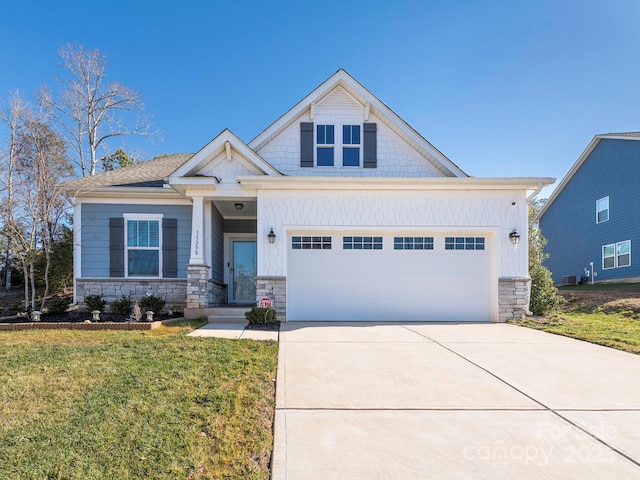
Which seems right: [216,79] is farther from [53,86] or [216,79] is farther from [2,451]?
[2,451]

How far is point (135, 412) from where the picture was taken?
3088 mm

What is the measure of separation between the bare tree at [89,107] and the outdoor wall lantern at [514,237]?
19640mm

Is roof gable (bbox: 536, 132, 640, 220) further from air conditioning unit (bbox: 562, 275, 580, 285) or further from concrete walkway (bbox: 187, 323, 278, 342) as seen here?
concrete walkway (bbox: 187, 323, 278, 342)

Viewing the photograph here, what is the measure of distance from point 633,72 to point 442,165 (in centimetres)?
749

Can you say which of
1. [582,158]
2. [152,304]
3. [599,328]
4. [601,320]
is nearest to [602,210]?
[582,158]

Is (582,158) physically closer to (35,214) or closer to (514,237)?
(514,237)

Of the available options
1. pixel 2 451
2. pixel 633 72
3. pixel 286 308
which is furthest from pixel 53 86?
pixel 633 72

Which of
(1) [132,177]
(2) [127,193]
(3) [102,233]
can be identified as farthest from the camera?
(1) [132,177]

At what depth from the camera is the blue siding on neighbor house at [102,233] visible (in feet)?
31.3

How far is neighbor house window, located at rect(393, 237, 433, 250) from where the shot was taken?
8875 millimetres

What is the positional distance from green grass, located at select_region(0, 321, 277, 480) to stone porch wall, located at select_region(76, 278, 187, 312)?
13.7 feet

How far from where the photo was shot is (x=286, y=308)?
8477mm

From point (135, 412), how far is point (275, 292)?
5.35 m

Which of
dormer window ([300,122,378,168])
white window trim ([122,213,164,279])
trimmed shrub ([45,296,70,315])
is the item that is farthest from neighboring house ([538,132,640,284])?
trimmed shrub ([45,296,70,315])
